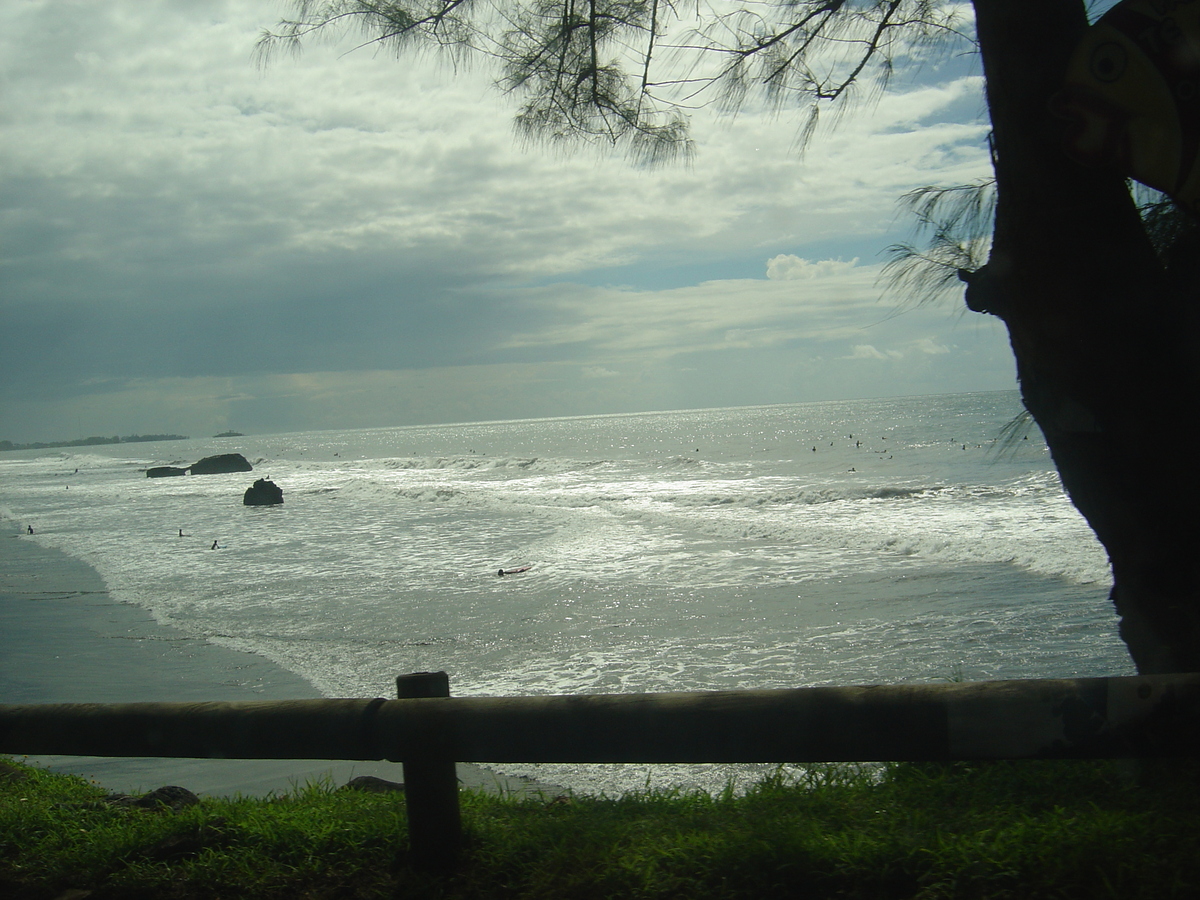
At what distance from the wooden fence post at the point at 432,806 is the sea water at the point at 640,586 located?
7.90 feet

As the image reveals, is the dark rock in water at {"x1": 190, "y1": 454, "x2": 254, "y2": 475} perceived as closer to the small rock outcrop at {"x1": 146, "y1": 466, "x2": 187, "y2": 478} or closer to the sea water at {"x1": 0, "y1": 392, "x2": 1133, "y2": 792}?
the small rock outcrop at {"x1": 146, "y1": 466, "x2": 187, "y2": 478}

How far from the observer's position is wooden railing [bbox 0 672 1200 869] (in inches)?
90.8

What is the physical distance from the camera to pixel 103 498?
112 ft

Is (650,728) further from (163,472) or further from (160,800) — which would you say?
(163,472)

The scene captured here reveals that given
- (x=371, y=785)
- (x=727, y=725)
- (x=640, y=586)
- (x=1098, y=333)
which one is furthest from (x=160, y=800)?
(x=640, y=586)

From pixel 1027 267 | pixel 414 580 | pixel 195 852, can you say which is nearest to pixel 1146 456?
pixel 1027 267

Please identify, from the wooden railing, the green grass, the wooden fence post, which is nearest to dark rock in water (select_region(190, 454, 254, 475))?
the green grass

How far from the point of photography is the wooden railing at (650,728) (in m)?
2.31

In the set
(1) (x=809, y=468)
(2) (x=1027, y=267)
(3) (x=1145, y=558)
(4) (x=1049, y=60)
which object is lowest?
(1) (x=809, y=468)

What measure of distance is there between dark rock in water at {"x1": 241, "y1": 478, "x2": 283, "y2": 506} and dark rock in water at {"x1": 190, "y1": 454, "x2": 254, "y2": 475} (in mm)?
28181

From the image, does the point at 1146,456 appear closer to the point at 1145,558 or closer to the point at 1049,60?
the point at 1145,558

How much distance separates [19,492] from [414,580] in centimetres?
3732

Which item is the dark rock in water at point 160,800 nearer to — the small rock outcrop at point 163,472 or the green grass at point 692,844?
the green grass at point 692,844

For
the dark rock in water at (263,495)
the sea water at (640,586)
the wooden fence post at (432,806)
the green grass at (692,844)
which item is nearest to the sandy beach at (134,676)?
the sea water at (640,586)
